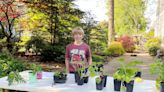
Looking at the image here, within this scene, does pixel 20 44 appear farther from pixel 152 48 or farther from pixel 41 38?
pixel 152 48

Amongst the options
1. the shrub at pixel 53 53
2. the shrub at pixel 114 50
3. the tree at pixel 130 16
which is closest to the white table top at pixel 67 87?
the shrub at pixel 53 53

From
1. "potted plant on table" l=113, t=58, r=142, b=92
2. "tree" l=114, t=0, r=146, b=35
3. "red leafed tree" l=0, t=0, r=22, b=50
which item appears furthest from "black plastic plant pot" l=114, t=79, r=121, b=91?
"tree" l=114, t=0, r=146, b=35

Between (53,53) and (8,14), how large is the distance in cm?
203

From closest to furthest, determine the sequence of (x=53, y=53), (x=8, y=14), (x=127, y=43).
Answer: (x=8, y=14)
(x=53, y=53)
(x=127, y=43)

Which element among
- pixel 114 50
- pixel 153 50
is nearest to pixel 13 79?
pixel 114 50

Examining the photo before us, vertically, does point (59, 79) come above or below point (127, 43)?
above

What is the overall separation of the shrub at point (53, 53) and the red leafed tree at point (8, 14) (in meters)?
1.22

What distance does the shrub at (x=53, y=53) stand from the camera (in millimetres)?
9625

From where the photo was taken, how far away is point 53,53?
384 inches

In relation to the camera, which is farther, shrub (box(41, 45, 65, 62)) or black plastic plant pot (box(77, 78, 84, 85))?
shrub (box(41, 45, 65, 62))

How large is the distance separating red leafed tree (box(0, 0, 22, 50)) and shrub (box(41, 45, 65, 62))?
48.0 inches

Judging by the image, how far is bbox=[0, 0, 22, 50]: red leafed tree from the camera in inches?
366

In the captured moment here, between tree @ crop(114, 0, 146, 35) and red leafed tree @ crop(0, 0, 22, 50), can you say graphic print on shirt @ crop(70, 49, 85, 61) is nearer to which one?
red leafed tree @ crop(0, 0, 22, 50)

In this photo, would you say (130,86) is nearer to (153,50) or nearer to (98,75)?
(98,75)
